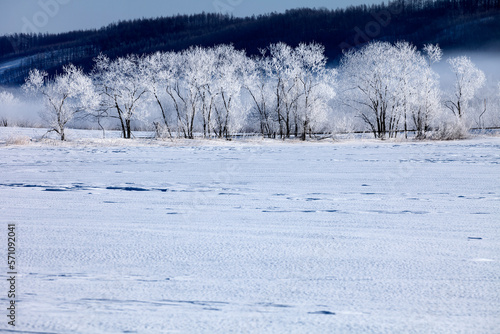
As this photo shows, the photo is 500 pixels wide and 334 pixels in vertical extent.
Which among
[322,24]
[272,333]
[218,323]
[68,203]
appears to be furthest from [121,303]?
[322,24]

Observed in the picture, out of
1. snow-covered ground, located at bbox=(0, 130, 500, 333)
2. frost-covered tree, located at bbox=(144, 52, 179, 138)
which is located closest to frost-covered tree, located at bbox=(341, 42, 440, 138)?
frost-covered tree, located at bbox=(144, 52, 179, 138)

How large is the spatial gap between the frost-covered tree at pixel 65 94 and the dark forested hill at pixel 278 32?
91295 mm

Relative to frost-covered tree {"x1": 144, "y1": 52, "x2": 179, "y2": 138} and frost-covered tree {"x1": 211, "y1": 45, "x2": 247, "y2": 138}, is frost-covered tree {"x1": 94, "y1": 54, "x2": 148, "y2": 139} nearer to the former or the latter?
frost-covered tree {"x1": 144, "y1": 52, "x2": 179, "y2": 138}

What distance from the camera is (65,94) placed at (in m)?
35.0

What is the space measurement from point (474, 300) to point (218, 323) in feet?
5.04

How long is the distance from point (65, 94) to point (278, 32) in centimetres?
13151

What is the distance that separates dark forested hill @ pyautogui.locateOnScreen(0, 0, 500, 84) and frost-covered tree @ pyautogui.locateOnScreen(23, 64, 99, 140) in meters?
91.3

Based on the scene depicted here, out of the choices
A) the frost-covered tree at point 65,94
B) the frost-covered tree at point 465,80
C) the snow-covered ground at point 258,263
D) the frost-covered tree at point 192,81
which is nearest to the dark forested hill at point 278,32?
the frost-covered tree at point 465,80

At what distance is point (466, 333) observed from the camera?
1.89 meters

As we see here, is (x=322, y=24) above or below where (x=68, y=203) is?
above

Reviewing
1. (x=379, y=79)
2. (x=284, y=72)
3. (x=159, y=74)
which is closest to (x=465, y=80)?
(x=379, y=79)

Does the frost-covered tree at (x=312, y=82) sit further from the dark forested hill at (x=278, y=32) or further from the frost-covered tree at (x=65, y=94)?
the dark forested hill at (x=278, y=32)

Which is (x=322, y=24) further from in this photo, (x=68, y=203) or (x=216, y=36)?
(x=68, y=203)

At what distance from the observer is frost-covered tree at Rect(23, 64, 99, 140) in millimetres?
34094
